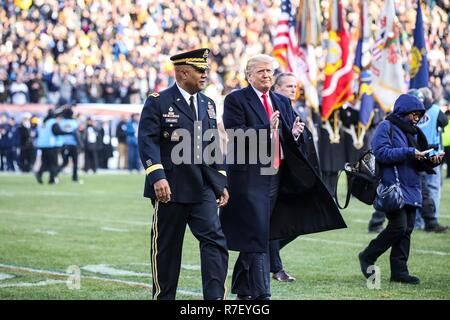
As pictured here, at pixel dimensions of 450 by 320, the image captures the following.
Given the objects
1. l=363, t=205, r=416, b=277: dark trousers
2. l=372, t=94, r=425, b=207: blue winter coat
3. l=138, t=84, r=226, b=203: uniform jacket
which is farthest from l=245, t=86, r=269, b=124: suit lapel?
l=363, t=205, r=416, b=277: dark trousers

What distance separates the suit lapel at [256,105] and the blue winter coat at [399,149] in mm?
1848

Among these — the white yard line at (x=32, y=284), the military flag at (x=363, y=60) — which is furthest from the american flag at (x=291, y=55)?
the white yard line at (x=32, y=284)

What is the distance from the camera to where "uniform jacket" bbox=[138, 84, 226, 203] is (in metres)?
8.64

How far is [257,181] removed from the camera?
31.3ft

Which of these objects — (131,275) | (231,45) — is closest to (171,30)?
(231,45)

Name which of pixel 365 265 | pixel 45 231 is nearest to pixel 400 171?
pixel 365 265

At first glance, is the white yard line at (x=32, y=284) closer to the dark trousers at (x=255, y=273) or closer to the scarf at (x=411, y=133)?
the dark trousers at (x=255, y=273)

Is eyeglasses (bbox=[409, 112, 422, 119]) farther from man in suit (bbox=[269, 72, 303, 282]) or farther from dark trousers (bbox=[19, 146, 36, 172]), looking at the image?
dark trousers (bbox=[19, 146, 36, 172])

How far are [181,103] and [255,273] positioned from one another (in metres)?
1.69

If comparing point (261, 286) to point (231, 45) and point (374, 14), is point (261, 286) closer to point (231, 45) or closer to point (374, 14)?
point (374, 14)

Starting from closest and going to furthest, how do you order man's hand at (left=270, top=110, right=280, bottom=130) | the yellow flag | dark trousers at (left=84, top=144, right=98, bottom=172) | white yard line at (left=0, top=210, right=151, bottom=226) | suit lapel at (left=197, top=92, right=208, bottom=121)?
suit lapel at (left=197, top=92, right=208, bottom=121), man's hand at (left=270, top=110, right=280, bottom=130), white yard line at (left=0, top=210, right=151, bottom=226), dark trousers at (left=84, top=144, right=98, bottom=172), the yellow flag

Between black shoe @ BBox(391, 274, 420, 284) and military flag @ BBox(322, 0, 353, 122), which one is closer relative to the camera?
black shoe @ BBox(391, 274, 420, 284)

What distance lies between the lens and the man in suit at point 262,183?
9.52m

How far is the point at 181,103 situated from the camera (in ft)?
28.9
